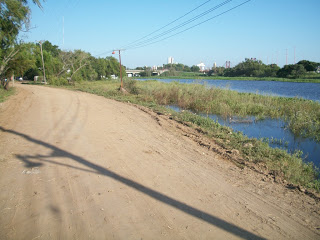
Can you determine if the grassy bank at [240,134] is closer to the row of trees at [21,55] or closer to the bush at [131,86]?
the bush at [131,86]

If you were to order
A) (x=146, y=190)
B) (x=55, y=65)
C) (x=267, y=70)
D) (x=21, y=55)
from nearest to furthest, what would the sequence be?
(x=146, y=190) → (x=21, y=55) → (x=55, y=65) → (x=267, y=70)

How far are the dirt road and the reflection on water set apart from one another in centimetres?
384

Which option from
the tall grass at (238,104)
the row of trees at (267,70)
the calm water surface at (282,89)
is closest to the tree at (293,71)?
the row of trees at (267,70)

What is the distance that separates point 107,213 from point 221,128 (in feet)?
23.0

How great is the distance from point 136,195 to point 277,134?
1019 cm

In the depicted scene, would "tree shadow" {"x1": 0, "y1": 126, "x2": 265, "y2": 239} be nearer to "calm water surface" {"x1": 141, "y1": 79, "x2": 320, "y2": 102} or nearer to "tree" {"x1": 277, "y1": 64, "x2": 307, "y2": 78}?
"calm water surface" {"x1": 141, "y1": 79, "x2": 320, "y2": 102}

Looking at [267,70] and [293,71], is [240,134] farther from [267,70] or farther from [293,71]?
[267,70]

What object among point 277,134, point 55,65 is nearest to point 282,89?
point 277,134

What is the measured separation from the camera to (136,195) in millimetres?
4113

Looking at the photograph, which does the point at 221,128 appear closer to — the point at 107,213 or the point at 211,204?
the point at 211,204

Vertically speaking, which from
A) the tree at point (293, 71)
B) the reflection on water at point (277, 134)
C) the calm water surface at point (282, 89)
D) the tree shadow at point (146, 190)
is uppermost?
the tree at point (293, 71)

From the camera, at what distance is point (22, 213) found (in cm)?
354

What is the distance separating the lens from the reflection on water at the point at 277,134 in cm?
923

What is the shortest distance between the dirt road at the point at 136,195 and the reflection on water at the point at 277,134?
12.6ft
